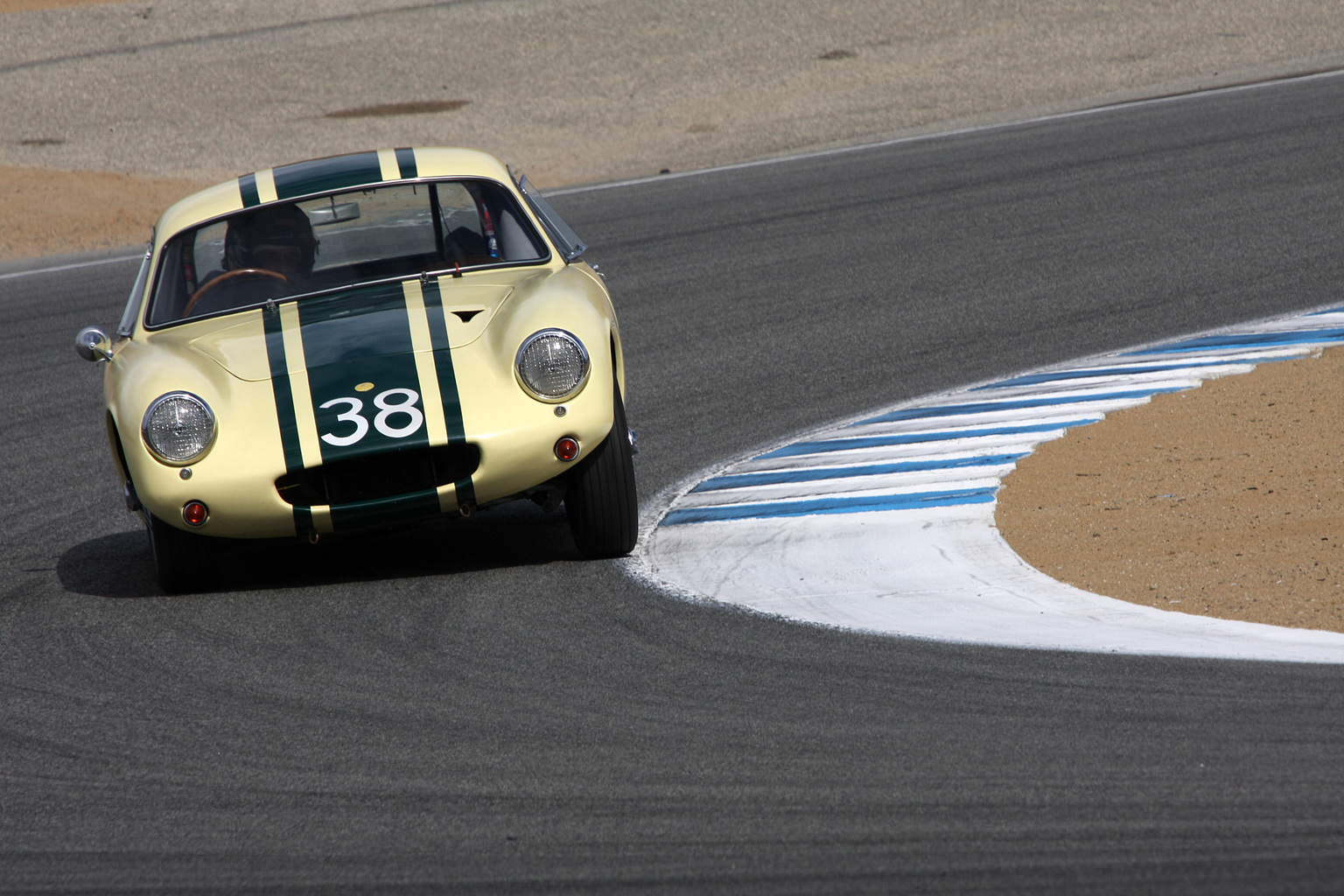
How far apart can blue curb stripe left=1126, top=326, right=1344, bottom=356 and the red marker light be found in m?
4.86

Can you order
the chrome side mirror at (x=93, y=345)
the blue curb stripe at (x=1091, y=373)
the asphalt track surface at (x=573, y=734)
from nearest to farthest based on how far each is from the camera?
1. the asphalt track surface at (x=573, y=734)
2. the chrome side mirror at (x=93, y=345)
3. the blue curb stripe at (x=1091, y=373)

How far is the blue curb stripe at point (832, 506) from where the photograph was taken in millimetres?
5742

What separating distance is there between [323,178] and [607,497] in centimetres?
201

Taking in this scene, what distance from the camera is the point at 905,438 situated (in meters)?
6.74

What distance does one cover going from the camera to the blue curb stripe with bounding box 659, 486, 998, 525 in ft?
18.8

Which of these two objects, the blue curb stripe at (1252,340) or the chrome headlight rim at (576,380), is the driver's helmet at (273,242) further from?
the blue curb stripe at (1252,340)

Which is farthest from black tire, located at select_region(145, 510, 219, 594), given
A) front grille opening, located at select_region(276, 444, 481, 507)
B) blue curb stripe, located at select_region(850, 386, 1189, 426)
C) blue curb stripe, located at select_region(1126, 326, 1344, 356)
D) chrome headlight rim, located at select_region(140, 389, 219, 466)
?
blue curb stripe, located at select_region(1126, 326, 1344, 356)

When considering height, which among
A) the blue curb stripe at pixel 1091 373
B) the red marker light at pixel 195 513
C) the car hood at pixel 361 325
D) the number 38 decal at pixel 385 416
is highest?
the car hood at pixel 361 325

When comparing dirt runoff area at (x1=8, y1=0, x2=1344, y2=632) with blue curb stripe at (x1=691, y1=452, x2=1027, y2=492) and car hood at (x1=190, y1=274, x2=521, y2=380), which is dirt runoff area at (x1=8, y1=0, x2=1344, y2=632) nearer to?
blue curb stripe at (x1=691, y1=452, x2=1027, y2=492)

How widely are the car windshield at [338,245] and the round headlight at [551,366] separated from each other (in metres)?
0.94

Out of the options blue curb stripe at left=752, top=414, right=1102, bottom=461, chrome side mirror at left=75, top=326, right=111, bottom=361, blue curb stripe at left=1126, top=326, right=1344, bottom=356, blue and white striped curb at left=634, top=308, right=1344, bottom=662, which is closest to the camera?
blue and white striped curb at left=634, top=308, right=1344, bottom=662

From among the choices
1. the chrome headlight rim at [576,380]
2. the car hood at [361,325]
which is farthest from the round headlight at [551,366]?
the car hood at [361,325]

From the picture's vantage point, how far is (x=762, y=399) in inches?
306

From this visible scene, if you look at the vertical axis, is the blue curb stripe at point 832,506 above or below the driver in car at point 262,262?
below
